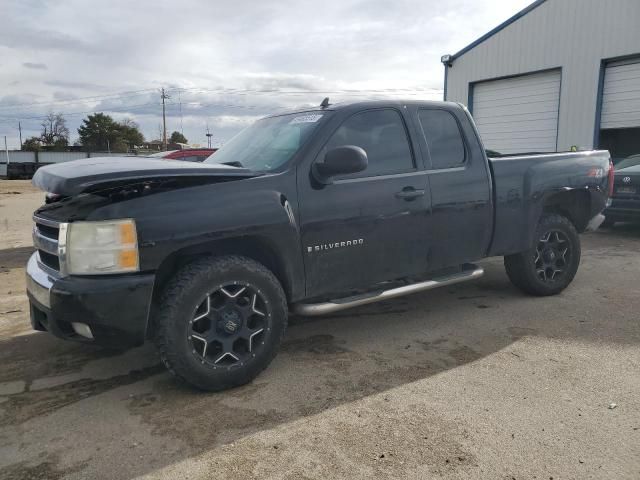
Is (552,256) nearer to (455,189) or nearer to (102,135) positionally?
(455,189)

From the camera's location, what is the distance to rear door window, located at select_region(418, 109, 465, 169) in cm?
428

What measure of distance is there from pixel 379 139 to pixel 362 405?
2.03 meters

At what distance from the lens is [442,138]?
438cm

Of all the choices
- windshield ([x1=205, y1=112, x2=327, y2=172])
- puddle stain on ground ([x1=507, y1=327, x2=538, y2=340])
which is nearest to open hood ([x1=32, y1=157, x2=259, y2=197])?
windshield ([x1=205, y1=112, x2=327, y2=172])

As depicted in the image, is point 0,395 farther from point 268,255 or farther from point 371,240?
point 371,240

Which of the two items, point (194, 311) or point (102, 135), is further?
point (102, 135)

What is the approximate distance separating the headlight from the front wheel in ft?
11.9

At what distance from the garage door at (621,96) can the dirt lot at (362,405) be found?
11.6m

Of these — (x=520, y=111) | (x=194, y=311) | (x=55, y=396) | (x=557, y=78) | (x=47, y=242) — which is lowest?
(x=55, y=396)

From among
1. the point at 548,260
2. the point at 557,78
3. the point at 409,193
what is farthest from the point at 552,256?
the point at 557,78

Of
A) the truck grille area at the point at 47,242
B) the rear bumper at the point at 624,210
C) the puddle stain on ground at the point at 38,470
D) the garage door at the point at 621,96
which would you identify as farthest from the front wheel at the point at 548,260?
the garage door at the point at 621,96

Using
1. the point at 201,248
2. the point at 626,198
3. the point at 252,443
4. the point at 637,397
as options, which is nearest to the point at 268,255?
the point at 201,248

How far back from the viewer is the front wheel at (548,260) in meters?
5.00

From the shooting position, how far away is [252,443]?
268cm
